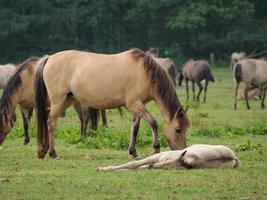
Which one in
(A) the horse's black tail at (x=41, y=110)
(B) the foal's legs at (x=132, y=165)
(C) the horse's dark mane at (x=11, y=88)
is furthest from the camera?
(C) the horse's dark mane at (x=11, y=88)

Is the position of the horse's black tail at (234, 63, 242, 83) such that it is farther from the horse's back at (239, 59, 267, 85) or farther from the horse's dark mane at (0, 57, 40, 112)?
the horse's dark mane at (0, 57, 40, 112)

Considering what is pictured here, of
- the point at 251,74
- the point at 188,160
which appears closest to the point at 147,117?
the point at 188,160

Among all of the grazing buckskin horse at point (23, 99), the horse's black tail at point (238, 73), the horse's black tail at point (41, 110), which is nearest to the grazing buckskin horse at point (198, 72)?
the horse's black tail at point (238, 73)

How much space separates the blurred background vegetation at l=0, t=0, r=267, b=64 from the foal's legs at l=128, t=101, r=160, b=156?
3628 centimetres

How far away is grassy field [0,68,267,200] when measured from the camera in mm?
10070

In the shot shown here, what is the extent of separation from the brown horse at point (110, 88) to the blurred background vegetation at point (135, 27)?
117ft

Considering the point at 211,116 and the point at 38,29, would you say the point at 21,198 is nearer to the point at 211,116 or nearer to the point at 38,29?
the point at 211,116

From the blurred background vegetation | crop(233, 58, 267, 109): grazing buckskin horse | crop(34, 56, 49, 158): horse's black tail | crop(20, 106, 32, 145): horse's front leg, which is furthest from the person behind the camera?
the blurred background vegetation

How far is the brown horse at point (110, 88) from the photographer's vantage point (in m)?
13.7

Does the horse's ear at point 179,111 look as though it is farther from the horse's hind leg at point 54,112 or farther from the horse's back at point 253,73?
the horse's back at point 253,73

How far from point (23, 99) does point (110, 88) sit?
3.28 metres

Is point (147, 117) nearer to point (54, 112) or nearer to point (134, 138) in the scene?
point (134, 138)

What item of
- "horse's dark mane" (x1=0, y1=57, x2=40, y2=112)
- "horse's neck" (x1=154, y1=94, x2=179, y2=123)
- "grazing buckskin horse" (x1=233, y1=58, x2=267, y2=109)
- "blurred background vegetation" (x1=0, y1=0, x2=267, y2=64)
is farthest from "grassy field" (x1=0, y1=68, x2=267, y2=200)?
"blurred background vegetation" (x1=0, y1=0, x2=267, y2=64)

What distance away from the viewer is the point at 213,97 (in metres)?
31.6
